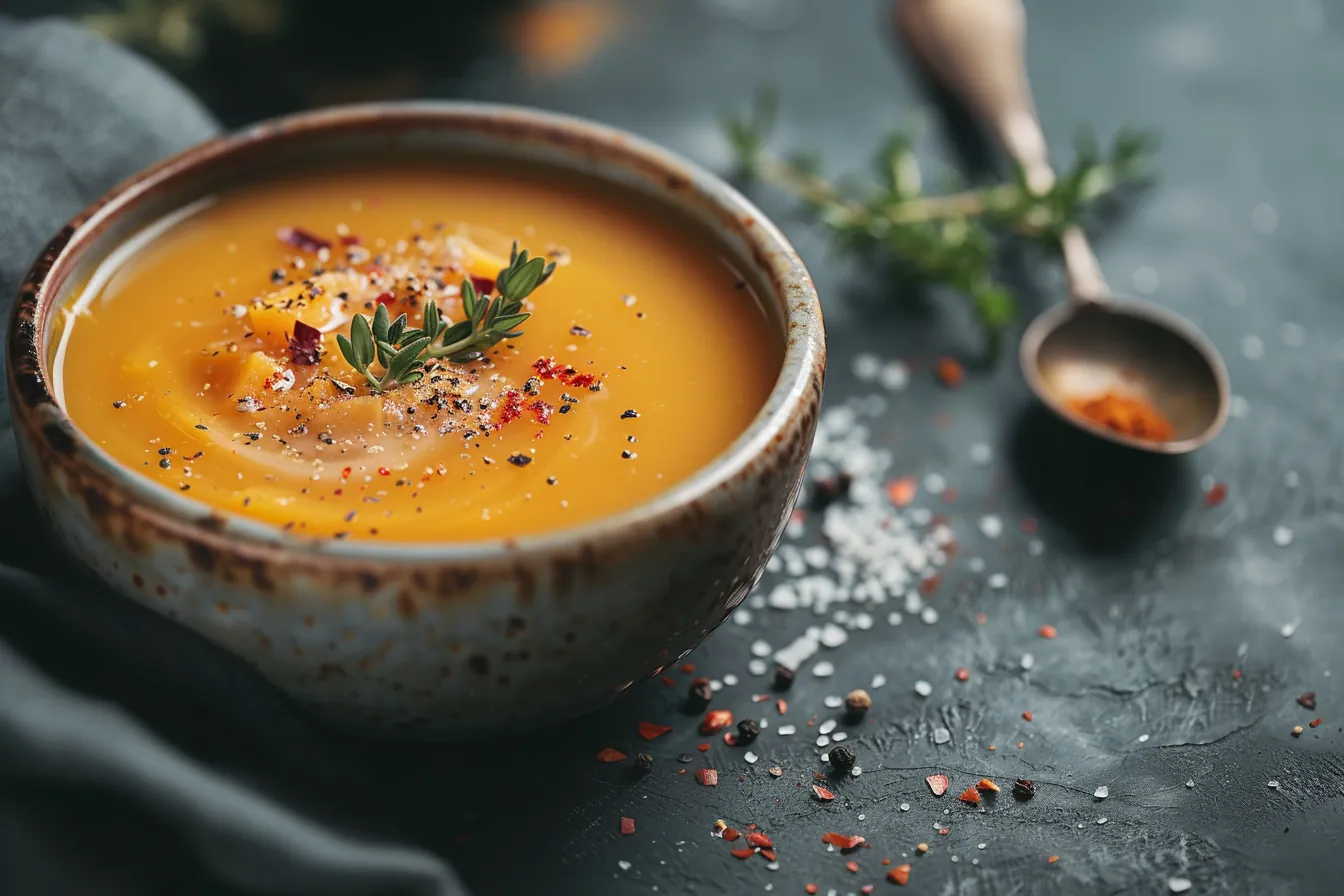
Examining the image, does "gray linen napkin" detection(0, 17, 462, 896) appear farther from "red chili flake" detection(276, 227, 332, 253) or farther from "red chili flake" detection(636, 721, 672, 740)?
"red chili flake" detection(276, 227, 332, 253)

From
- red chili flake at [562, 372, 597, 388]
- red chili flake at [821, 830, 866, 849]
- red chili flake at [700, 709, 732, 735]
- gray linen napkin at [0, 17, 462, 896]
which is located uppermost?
red chili flake at [562, 372, 597, 388]

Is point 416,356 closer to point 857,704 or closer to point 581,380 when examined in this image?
point 581,380

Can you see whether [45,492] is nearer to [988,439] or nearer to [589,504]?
[589,504]

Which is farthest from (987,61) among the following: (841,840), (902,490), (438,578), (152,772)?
(152,772)

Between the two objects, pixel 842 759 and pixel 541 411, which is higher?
pixel 541 411

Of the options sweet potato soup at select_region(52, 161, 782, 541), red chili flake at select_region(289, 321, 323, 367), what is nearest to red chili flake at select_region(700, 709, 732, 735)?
sweet potato soup at select_region(52, 161, 782, 541)

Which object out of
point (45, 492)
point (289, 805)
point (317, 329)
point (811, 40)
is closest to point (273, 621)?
point (289, 805)
